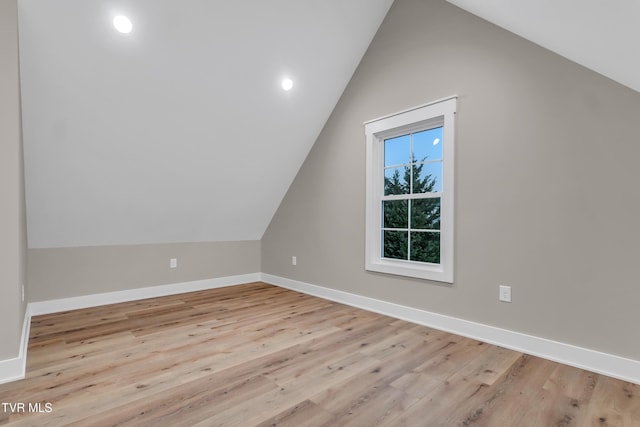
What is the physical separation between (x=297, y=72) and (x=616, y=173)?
8.99ft

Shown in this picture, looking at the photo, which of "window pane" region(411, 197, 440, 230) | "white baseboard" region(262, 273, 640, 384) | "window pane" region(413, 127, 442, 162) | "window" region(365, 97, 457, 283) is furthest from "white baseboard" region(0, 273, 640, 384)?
"window pane" region(413, 127, 442, 162)

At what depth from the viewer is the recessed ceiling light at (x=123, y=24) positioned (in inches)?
90.3

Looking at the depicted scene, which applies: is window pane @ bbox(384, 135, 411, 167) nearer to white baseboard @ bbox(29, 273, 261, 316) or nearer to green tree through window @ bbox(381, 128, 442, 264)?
green tree through window @ bbox(381, 128, 442, 264)

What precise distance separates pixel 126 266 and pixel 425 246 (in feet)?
11.2

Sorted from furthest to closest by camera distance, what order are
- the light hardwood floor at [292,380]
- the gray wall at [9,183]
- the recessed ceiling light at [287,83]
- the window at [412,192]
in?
1. the recessed ceiling light at [287,83]
2. the window at [412,192]
3. the gray wall at [9,183]
4. the light hardwood floor at [292,380]

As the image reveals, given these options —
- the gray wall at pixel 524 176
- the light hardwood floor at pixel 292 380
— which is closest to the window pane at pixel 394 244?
the gray wall at pixel 524 176

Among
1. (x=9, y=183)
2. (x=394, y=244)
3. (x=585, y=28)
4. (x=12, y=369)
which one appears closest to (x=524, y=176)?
(x=585, y=28)

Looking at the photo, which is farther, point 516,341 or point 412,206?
point 412,206

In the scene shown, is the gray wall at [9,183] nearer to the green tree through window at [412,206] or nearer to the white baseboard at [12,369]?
the white baseboard at [12,369]

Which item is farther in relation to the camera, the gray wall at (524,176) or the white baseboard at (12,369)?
the gray wall at (524,176)

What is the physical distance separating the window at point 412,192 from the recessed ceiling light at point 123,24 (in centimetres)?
227

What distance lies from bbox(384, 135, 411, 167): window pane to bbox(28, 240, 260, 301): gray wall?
2556 millimetres

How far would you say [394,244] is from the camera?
3.44 m

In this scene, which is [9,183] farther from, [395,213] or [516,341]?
[516,341]
